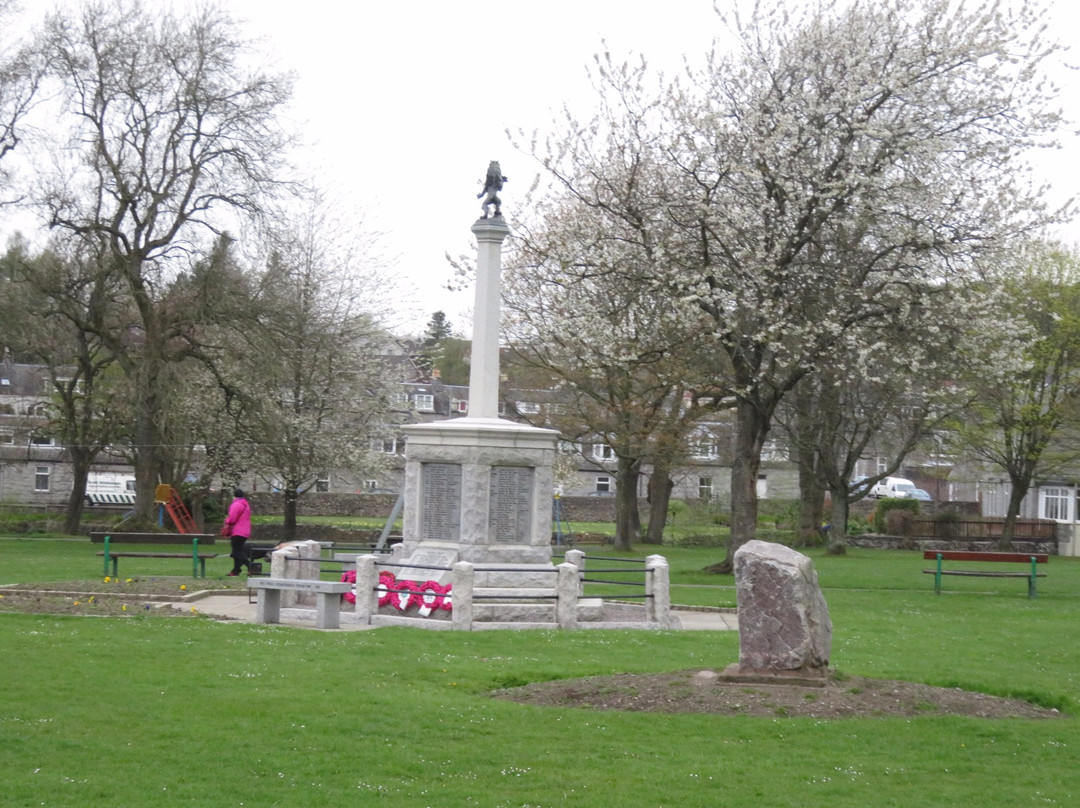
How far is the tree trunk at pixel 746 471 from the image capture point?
29.1 meters

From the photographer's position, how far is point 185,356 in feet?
135

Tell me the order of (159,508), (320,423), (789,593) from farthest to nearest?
(159,508)
(320,423)
(789,593)

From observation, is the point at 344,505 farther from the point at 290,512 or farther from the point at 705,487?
the point at 705,487

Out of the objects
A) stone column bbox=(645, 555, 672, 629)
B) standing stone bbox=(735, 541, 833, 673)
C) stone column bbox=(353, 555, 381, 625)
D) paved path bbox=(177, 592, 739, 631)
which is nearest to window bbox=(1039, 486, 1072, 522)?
paved path bbox=(177, 592, 739, 631)

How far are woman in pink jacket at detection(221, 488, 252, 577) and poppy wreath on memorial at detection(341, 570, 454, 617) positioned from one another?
637 cm

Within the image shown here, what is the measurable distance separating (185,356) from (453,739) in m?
33.6

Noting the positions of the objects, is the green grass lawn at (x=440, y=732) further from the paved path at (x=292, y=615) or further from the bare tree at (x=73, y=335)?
the bare tree at (x=73, y=335)

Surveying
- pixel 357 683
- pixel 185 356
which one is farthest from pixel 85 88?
pixel 357 683

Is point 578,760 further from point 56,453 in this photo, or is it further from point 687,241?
point 56,453

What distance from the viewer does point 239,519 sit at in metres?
24.6

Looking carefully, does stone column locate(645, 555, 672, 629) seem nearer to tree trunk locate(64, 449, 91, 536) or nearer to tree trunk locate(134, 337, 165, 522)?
tree trunk locate(134, 337, 165, 522)

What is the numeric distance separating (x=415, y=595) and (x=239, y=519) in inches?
307

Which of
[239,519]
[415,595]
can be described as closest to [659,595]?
[415,595]

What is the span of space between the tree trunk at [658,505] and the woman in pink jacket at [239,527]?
2498 centimetres
